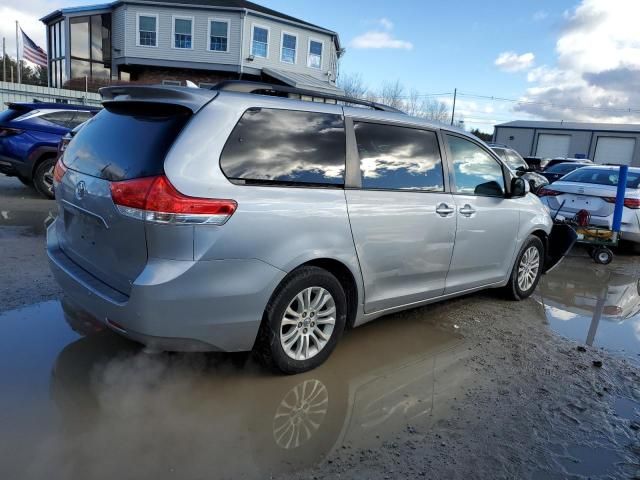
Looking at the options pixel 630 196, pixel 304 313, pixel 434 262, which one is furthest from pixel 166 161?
pixel 630 196

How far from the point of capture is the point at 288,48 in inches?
1125

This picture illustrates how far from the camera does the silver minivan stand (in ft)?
9.38

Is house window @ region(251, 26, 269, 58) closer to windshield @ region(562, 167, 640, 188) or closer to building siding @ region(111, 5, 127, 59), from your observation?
building siding @ region(111, 5, 127, 59)

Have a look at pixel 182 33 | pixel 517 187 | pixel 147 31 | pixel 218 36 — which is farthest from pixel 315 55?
pixel 517 187

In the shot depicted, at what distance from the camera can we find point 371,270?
3.73m

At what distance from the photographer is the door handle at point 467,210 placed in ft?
14.6

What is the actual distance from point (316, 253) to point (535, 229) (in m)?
3.22

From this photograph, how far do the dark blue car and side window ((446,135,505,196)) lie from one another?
798cm

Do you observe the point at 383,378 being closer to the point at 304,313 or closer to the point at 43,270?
the point at 304,313

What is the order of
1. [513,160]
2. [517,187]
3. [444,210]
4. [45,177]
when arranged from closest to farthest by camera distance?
[444,210]
[517,187]
[45,177]
[513,160]

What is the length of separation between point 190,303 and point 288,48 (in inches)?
1102

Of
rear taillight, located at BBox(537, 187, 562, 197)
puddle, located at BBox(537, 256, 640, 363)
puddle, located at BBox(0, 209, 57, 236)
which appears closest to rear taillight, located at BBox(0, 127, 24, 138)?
puddle, located at BBox(0, 209, 57, 236)

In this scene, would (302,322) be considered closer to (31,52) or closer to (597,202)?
(597,202)

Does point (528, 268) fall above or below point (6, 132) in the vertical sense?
below
